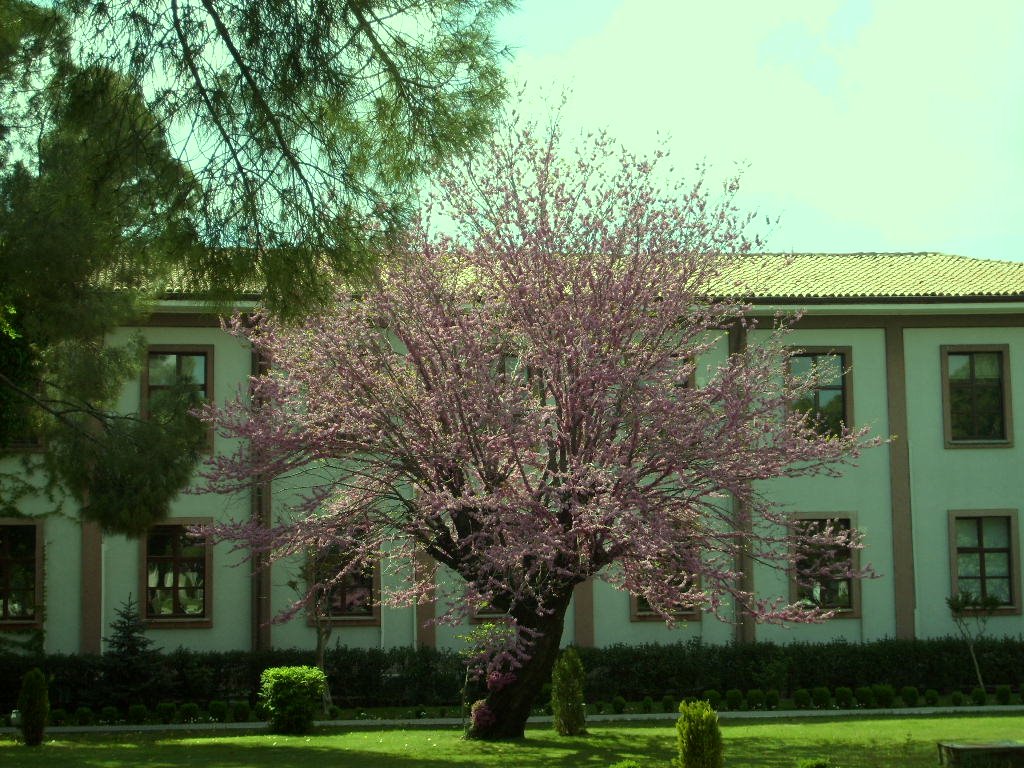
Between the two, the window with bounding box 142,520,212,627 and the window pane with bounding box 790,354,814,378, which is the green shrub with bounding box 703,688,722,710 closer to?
the window pane with bounding box 790,354,814,378

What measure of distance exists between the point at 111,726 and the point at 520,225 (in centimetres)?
1028

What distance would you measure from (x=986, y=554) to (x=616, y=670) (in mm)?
7296

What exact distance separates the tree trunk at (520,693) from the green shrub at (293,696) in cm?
270

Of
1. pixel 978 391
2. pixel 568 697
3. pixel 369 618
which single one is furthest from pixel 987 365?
pixel 369 618

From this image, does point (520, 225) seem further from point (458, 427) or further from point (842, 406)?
point (842, 406)

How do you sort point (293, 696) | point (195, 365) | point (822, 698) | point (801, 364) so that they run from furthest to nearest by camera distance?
point (801, 364) → point (195, 365) → point (822, 698) → point (293, 696)

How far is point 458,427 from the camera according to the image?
52.3ft

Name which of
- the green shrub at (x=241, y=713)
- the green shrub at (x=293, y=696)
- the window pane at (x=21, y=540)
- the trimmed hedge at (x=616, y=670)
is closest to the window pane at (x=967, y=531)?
the trimmed hedge at (x=616, y=670)

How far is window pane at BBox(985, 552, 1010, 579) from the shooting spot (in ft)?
79.9

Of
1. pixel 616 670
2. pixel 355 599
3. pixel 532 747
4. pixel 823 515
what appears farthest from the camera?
pixel 823 515

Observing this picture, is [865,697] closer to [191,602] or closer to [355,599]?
[355,599]

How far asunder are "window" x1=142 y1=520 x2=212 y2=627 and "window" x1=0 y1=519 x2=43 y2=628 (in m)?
1.79

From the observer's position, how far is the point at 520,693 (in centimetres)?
1664

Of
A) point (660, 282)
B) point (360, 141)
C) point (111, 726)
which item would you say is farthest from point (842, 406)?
point (360, 141)
